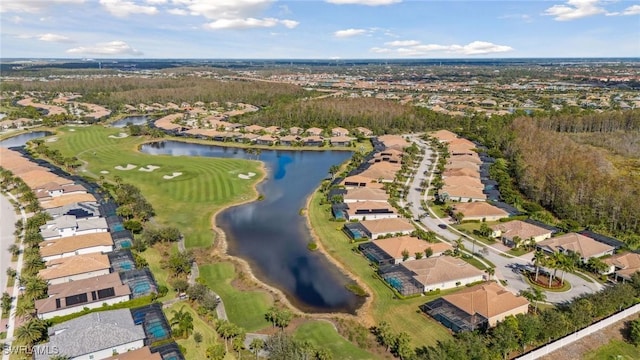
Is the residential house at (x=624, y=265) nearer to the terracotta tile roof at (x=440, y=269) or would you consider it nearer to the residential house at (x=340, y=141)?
the terracotta tile roof at (x=440, y=269)

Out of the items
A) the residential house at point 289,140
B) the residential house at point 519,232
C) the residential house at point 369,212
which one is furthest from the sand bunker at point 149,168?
the residential house at point 519,232

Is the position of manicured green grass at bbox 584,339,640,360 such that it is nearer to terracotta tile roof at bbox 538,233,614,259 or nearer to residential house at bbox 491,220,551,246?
terracotta tile roof at bbox 538,233,614,259

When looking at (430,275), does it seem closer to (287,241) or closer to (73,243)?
(287,241)

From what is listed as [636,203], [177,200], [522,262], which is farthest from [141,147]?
[636,203]


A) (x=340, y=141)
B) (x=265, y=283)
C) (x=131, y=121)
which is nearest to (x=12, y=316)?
(x=265, y=283)

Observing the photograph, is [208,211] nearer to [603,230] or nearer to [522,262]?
[522,262]

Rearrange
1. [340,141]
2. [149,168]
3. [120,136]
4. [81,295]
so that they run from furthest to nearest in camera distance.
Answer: [120,136] → [340,141] → [149,168] → [81,295]

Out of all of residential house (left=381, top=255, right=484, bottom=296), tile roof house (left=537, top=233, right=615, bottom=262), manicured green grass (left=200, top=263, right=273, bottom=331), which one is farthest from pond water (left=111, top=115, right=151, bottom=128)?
tile roof house (left=537, top=233, right=615, bottom=262)
